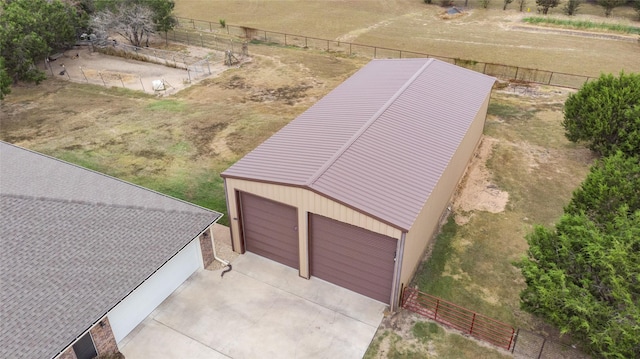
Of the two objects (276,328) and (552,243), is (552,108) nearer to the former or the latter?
(552,243)

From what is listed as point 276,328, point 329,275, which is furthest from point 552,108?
point 276,328

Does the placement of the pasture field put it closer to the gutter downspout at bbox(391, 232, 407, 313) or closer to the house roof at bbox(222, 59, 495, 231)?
the house roof at bbox(222, 59, 495, 231)

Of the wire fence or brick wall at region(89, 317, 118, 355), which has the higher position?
the wire fence

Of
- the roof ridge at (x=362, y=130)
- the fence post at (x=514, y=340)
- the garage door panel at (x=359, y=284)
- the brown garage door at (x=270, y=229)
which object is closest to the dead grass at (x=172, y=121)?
the brown garage door at (x=270, y=229)

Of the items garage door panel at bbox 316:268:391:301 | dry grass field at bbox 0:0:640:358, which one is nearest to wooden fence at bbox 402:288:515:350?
dry grass field at bbox 0:0:640:358

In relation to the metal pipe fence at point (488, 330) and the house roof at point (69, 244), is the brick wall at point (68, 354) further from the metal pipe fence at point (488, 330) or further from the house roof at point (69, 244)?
the metal pipe fence at point (488, 330)

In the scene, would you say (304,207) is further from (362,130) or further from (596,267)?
(596,267)

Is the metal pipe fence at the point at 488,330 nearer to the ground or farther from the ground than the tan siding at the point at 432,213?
nearer to the ground
